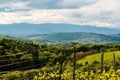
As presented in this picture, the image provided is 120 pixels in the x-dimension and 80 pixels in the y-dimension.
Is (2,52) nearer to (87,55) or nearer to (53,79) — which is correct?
(87,55)

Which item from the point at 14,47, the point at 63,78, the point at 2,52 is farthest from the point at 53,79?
the point at 14,47

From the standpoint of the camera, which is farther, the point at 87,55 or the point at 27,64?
the point at 87,55

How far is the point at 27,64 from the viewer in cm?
11388

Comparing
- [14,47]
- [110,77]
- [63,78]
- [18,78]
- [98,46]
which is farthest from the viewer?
[98,46]

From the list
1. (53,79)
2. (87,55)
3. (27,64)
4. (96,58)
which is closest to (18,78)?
(53,79)

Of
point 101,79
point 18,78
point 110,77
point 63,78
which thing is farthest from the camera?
point 18,78

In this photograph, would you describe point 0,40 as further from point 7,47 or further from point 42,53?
point 42,53

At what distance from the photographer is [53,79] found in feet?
153

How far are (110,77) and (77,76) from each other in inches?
580

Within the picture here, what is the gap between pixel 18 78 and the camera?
203ft

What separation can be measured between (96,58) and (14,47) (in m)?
36.2

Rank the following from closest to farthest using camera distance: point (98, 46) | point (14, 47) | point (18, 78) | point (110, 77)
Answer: point (110, 77) < point (18, 78) < point (14, 47) < point (98, 46)

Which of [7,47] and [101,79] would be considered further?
[7,47]

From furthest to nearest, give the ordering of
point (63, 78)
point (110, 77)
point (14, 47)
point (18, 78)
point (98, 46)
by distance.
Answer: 1. point (98, 46)
2. point (14, 47)
3. point (18, 78)
4. point (63, 78)
5. point (110, 77)
